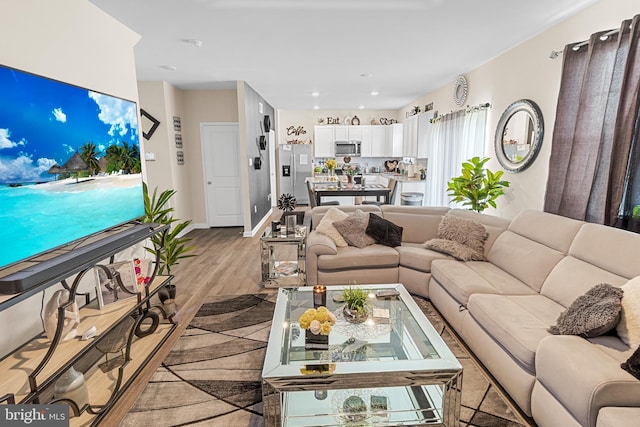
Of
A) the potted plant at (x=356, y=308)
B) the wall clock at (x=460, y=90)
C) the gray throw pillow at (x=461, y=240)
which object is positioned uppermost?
the wall clock at (x=460, y=90)

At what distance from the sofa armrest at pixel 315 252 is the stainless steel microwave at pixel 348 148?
5.86m

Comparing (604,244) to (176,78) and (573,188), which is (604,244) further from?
(176,78)

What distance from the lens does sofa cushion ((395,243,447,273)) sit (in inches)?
127

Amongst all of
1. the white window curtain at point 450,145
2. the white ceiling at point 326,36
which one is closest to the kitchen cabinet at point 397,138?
the white window curtain at point 450,145

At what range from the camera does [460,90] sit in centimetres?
489

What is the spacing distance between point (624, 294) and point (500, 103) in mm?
2892

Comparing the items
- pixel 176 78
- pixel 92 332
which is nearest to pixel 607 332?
pixel 92 332

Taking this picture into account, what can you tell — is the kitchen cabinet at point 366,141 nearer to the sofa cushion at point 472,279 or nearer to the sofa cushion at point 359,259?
the sofa cushion at point 359,259

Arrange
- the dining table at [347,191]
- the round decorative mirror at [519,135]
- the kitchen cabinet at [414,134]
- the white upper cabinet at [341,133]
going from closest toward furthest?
the round decorative mirror at [519,135]
the dining table at [347,191]
the kitchen cabinet at [414,134]
the white upper cabinet at [341,133]

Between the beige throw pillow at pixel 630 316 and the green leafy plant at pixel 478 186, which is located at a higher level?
the green leafy plant at pixel 478 186

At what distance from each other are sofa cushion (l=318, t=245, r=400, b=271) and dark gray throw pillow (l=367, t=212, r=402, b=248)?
17 cm

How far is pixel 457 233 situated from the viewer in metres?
3.33

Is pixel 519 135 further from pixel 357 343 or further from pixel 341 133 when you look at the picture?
pixel 341 133

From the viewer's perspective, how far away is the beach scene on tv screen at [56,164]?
1526 millimetres
